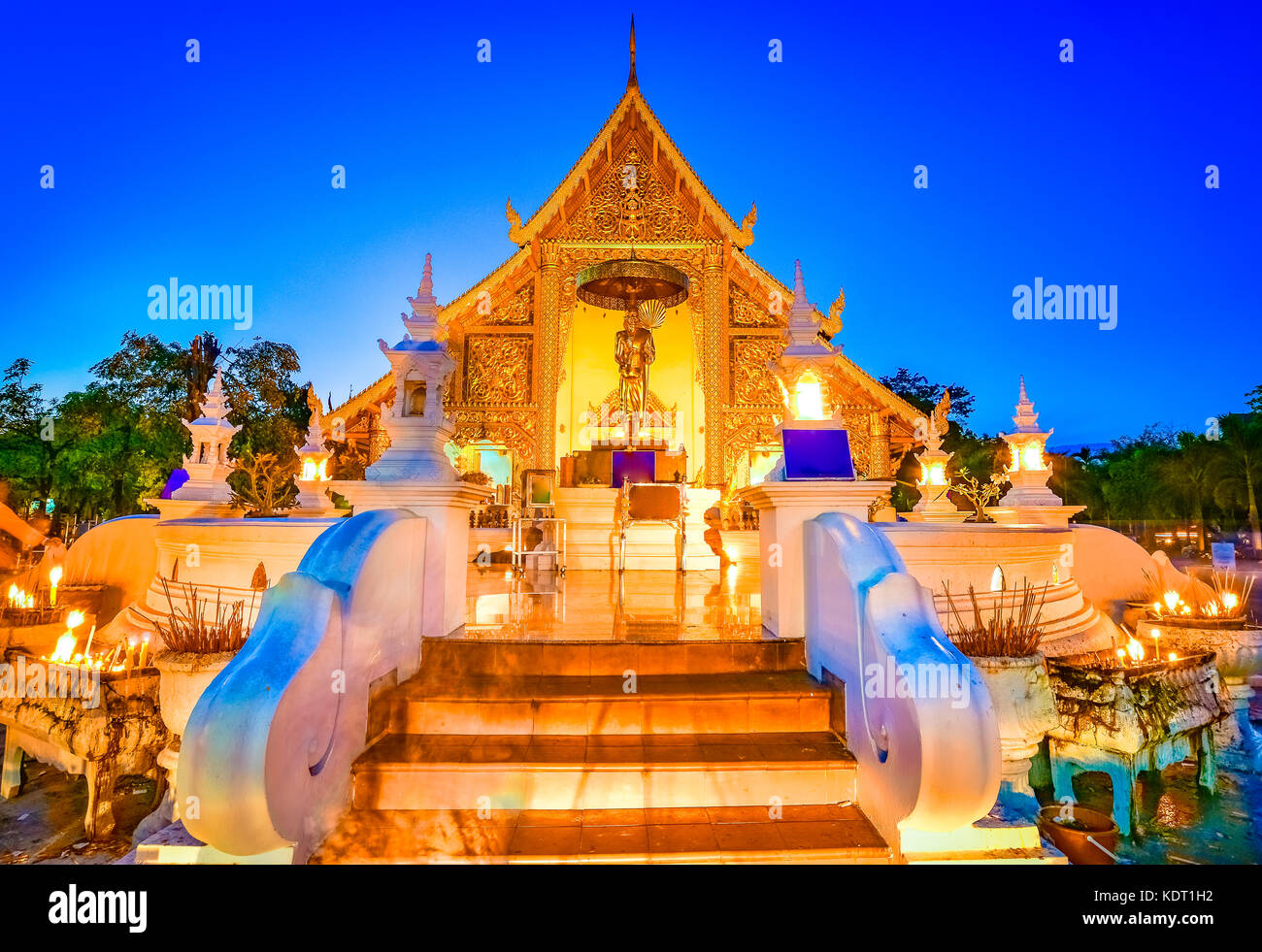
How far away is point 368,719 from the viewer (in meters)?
2.63

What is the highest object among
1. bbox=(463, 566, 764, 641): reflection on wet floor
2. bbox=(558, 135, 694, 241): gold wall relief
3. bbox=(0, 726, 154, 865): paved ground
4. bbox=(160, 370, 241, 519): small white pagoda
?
bbox=(558, 135, 694, 241): gold wall relief

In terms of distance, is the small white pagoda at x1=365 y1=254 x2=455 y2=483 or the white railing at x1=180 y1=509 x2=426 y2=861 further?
the small white pagoda at x1=365 y1=254 x2=455 y2=483

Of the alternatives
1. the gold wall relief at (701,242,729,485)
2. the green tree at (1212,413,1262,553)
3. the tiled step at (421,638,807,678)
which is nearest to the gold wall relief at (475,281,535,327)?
the gold wall relief at (701,242,729,485)

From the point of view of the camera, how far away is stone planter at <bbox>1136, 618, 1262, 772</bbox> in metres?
5.24

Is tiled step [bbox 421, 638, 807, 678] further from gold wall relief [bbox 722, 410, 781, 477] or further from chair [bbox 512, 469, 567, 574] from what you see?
gold wall relief [bbox 722, 410, 781, 477]

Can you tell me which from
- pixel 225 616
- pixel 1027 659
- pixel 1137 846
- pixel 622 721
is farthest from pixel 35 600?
pixel 1137 846

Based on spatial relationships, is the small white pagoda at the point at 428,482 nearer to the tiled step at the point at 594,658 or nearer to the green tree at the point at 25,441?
the tiled step at the point at 594,658

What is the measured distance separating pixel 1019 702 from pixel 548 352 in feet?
37.9

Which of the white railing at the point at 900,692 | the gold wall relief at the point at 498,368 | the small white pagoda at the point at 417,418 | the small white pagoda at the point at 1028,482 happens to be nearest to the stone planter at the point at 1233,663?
the small white pagoda at the point at 1028,482

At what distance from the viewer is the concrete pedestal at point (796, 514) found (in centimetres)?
334

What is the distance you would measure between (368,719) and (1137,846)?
4787 millimetres

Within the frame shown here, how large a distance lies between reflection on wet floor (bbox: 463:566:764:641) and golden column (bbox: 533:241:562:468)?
6.40 meters

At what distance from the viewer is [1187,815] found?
4375 mm

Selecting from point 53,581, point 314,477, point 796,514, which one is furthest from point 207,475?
point 796,514
